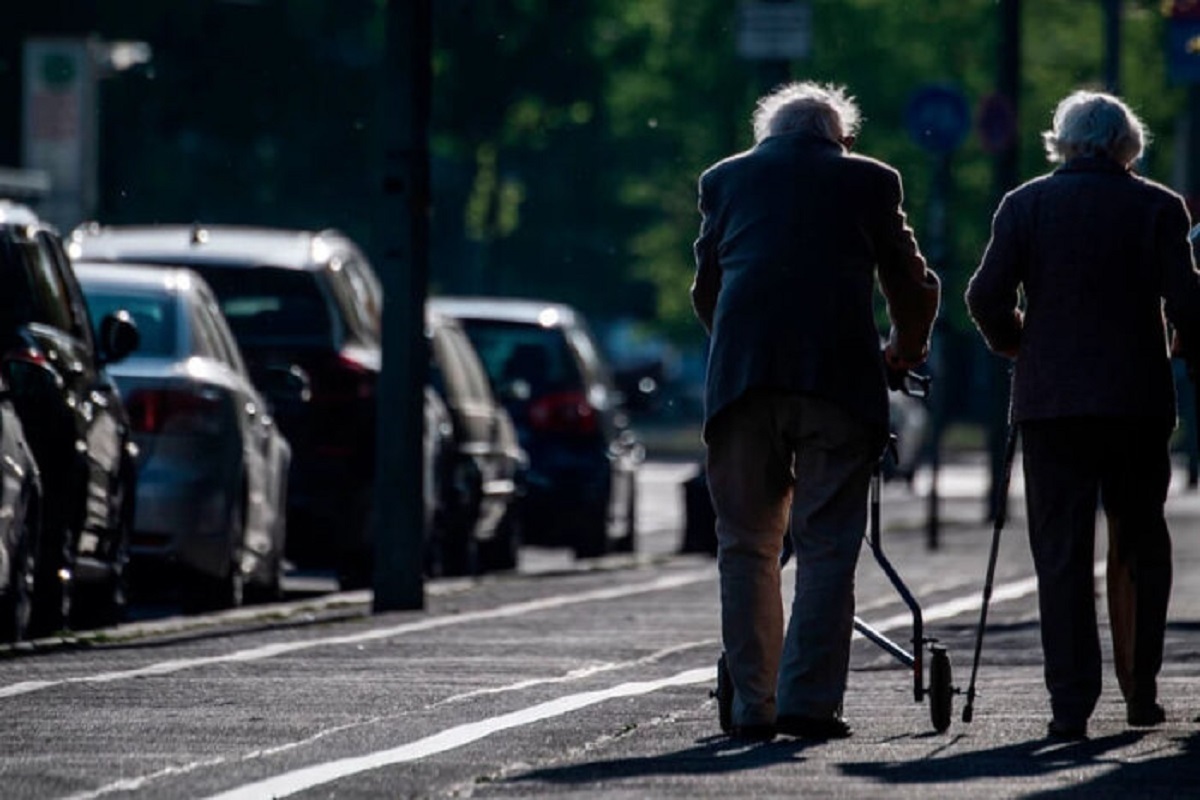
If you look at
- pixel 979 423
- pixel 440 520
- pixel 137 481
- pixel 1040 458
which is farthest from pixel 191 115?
pixel 1040 458

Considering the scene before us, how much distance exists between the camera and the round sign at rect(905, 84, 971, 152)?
27.7 metres

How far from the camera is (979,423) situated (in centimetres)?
8312

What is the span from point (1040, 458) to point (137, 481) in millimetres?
6824

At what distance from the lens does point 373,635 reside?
1480 cm

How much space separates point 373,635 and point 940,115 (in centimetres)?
1410

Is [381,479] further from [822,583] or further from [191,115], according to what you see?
[191,115]

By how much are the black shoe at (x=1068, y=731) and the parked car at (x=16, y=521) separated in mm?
4847

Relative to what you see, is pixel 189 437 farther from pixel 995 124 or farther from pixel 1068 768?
pixel 995 124

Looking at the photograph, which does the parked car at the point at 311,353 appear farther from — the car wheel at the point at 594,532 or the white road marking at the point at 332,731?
the white road marking at the point at 332,731

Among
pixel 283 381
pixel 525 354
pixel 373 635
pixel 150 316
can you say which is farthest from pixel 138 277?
pixel 525 354

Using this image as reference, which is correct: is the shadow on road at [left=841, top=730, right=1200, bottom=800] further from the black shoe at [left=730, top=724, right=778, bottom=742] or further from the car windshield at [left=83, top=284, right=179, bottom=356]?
the car windshield at [left=83, top=284, right=179, bottom=356]

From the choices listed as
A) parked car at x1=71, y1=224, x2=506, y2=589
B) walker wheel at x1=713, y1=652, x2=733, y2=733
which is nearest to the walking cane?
walker wheel at x1=713, y1=652, x2=733, y2=733

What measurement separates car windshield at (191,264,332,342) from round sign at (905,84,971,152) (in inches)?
343

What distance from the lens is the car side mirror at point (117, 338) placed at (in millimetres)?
15648
